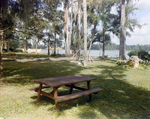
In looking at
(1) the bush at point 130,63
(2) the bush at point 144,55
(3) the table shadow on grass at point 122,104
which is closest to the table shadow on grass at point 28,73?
(3) the table shadow on grass at point 122,104

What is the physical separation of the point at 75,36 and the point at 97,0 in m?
13.1

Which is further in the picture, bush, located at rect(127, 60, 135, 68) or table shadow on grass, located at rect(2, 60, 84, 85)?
bush, located at rect(127, 60, 135, 68)

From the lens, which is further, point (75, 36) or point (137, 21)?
point (75, 36)

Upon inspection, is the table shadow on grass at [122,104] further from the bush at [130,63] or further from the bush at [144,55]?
the bush at [144,55]

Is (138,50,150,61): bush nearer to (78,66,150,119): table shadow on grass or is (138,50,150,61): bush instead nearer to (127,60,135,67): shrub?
(127,60,135,67): shrub

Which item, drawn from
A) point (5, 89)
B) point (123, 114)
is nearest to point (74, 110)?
point (123, 114)

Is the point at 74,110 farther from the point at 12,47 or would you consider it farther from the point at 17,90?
the point at 12,47

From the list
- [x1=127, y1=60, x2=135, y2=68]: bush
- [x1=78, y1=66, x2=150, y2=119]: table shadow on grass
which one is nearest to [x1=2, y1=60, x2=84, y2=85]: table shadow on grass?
[x1=78, y1=66, x2=150, y2=119]: table shadow on grass

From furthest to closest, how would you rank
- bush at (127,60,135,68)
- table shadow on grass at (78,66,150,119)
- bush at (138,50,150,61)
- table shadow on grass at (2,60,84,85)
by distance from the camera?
bush at (138,50,150,61) → bush at (127,60,135,68) → table shadow on grass at (2,60,84,85) → table shadow on grass at (78,66,150,119)

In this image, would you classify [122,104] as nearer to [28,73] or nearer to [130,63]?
[28,73]

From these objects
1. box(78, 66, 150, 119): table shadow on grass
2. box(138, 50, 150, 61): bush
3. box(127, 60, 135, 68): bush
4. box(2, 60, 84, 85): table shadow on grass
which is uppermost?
box(138, 50, 150, 61): bush

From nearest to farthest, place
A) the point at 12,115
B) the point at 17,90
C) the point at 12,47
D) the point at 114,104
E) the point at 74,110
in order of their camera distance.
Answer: the point at 12,115 → the point at 74,110 → the point at 114,104 → the point at 17,90 → the point at 12,47

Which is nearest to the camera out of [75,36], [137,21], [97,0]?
[137,21]

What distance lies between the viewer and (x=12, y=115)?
9.78 ft
